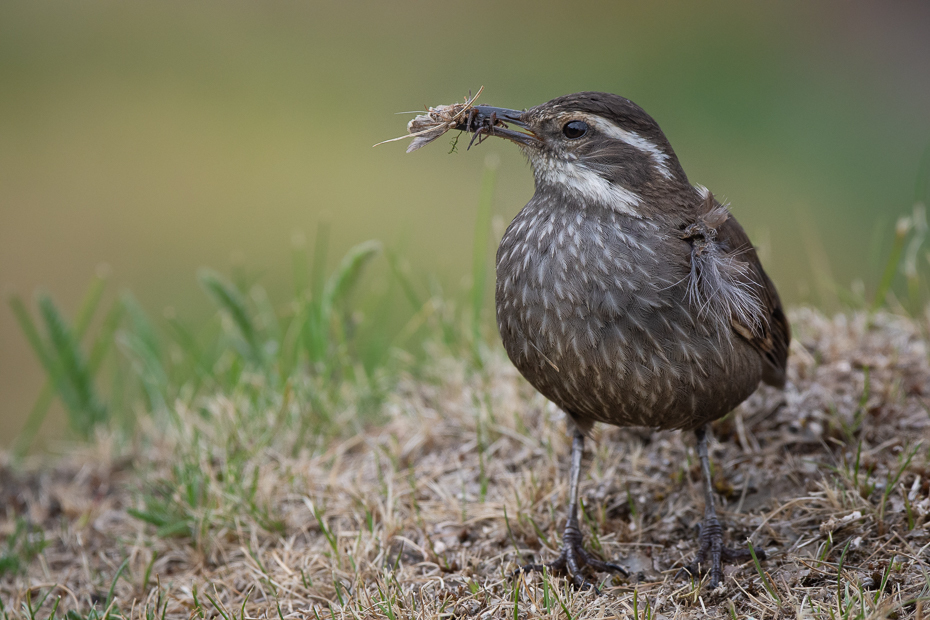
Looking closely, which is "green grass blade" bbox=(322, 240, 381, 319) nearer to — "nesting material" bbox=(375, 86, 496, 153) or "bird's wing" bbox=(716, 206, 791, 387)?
"nesting material" bbox=(375, 86, 496, 153)

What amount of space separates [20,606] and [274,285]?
546cm

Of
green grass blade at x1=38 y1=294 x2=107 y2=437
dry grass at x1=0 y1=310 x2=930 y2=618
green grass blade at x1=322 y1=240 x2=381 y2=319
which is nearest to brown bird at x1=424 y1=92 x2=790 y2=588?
dry grass at x1=0 y1=310 x2=930 y2=618

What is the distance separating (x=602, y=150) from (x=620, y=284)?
0.58 meters

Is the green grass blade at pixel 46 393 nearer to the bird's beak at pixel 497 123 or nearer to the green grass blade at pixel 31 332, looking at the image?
the green grass blade at pixel 31 332

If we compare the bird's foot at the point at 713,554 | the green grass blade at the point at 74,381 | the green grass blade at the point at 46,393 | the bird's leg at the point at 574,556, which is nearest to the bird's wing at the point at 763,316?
the bird's foot at the point at 713,554

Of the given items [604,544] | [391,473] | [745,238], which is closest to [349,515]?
[391,473]

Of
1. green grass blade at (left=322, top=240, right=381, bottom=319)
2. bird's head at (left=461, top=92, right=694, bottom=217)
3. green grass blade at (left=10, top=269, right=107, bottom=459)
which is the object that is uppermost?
bird's head at (left=461, top=92, right=694, bottom=217)

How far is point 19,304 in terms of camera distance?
5.13m

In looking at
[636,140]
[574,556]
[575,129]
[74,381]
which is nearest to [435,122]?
[575,129]

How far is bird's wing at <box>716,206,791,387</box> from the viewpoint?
348 centimetres

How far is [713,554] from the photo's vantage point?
11.2 ft

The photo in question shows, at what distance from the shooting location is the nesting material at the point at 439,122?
3490 millimetres

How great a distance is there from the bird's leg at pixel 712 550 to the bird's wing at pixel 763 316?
2.11ft

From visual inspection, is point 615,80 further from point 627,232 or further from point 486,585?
point 486,585
